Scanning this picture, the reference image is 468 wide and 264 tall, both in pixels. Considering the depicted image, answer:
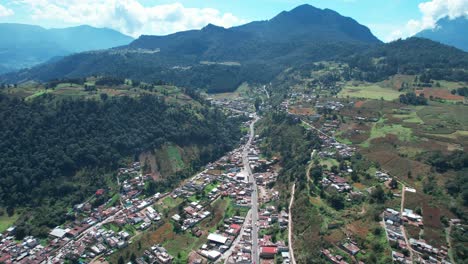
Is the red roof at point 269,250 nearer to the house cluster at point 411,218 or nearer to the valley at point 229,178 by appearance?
the valley at point 229,178

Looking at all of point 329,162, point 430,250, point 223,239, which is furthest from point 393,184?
point 223,239

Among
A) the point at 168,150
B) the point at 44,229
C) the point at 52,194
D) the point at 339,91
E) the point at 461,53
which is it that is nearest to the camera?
the point at 44,229

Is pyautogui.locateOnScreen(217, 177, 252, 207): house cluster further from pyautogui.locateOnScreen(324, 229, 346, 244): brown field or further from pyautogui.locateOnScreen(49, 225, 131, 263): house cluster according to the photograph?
pyautogui.locateOnScreen(49, 225, 131, 263): house cluster

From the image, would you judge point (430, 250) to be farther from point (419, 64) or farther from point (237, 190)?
point (419, 64)

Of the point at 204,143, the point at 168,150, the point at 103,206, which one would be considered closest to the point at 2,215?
the point at 103,206

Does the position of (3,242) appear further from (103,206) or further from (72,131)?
(72,131)
